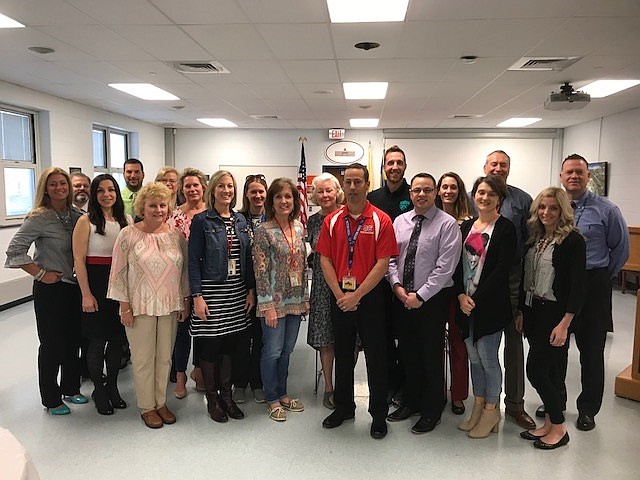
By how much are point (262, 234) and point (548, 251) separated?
175cm

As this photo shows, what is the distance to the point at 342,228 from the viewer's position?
292 cm

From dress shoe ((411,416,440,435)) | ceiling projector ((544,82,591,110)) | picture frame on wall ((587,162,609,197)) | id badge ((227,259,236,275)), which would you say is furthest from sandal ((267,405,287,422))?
picture frame on wall ((587,162,609,197))

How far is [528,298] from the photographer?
9.41 feet

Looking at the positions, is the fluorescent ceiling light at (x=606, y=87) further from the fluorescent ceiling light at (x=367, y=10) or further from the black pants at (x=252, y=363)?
the black pants at (x=252, y=363)

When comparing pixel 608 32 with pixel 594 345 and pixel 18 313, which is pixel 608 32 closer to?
pixel 594 345

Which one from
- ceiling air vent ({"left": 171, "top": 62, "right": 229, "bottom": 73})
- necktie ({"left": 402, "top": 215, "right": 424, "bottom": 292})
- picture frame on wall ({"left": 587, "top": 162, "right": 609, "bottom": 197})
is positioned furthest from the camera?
picture frame on wall ({"left": 587, "top": 162, "right": 609, "bottom": 197})

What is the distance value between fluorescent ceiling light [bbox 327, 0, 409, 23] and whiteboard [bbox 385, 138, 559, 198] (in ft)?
23.8

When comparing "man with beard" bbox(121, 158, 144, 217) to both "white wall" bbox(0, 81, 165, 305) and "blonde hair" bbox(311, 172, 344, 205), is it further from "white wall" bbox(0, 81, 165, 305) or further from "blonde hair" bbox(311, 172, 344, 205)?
"white wall" bbox(0, 81, 165, 305)

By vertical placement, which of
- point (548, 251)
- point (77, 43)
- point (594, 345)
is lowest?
point (594, 345)

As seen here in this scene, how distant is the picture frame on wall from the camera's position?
27.9 feet

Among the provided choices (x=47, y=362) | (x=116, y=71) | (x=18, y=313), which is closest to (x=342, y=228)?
(x=47, y=362)

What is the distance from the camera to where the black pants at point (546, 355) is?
2744mm

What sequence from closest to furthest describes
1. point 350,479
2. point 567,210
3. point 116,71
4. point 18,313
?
point 350,479 < point 567,210 < point 116,71 < point 18,313

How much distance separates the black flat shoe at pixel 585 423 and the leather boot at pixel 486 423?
1.92 feet
